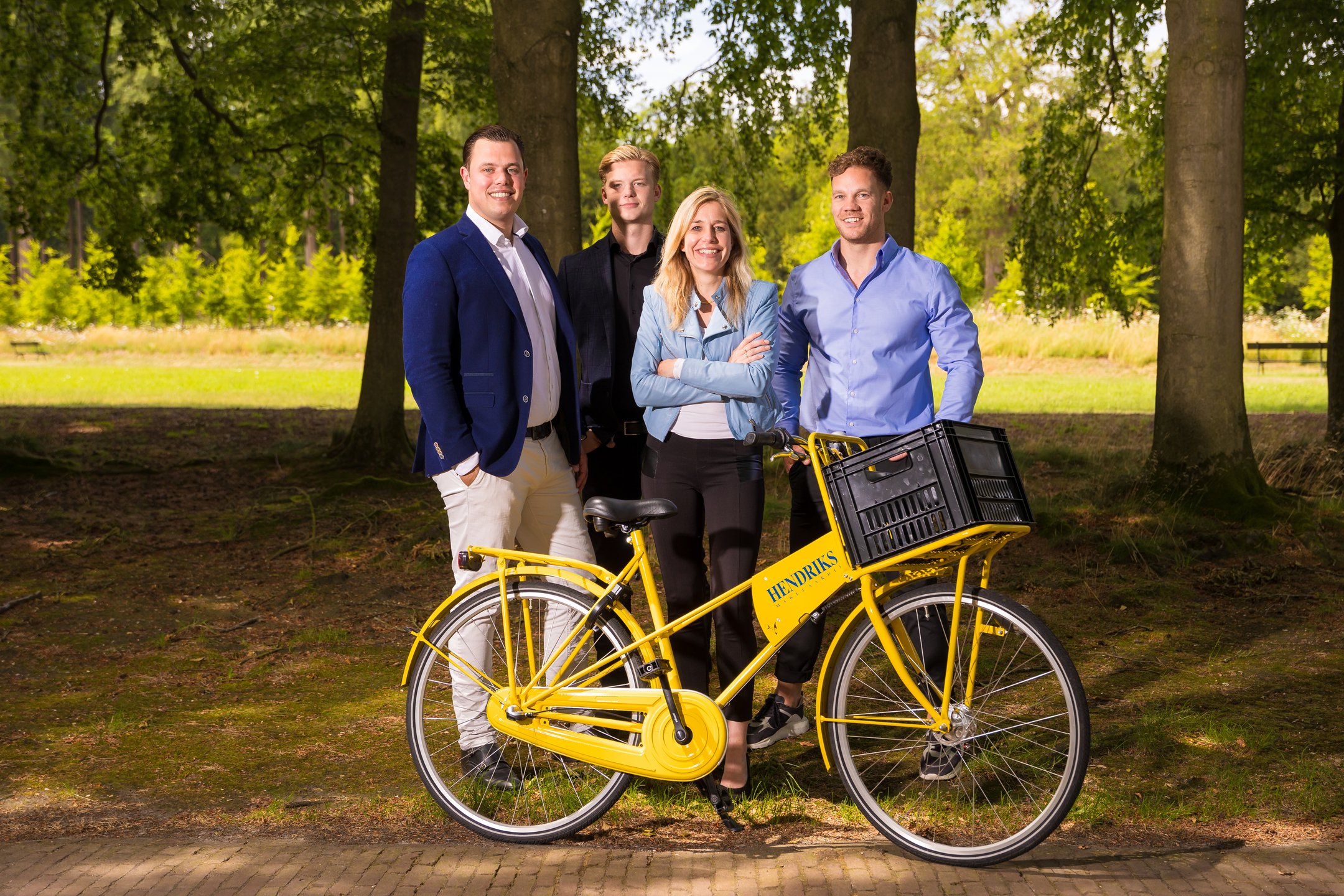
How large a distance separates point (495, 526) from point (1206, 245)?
20.4 ft

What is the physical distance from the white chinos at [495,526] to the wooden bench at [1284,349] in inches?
1096

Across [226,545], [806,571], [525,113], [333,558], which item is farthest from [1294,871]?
[226,545]

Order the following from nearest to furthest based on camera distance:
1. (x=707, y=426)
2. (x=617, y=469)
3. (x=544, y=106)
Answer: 1. (x=707, y=426)
2. (x=617, y=469)
3. (x=544, y=106)

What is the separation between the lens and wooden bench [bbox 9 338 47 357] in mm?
36875

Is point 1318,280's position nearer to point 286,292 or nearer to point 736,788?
point 286,292

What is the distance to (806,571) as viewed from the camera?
13.0ft

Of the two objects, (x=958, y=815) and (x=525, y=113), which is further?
(x=525, y=113)

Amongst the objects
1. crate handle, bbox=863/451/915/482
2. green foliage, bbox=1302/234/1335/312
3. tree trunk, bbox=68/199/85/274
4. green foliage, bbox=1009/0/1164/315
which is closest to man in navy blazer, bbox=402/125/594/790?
crate handle, bbox=863/451/915/482

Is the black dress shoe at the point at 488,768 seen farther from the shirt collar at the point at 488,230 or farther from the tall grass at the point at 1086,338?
the tall grass at the point at 1086,338

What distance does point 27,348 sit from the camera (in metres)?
38.7

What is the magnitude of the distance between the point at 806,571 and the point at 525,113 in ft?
15.8

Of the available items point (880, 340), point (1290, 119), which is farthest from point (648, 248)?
point (1290, 119)

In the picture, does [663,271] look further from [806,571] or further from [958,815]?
[958,815]

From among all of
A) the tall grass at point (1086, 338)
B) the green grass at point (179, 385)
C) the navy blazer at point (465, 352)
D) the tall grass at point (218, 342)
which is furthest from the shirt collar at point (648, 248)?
the tall grass at point (218, 342)
